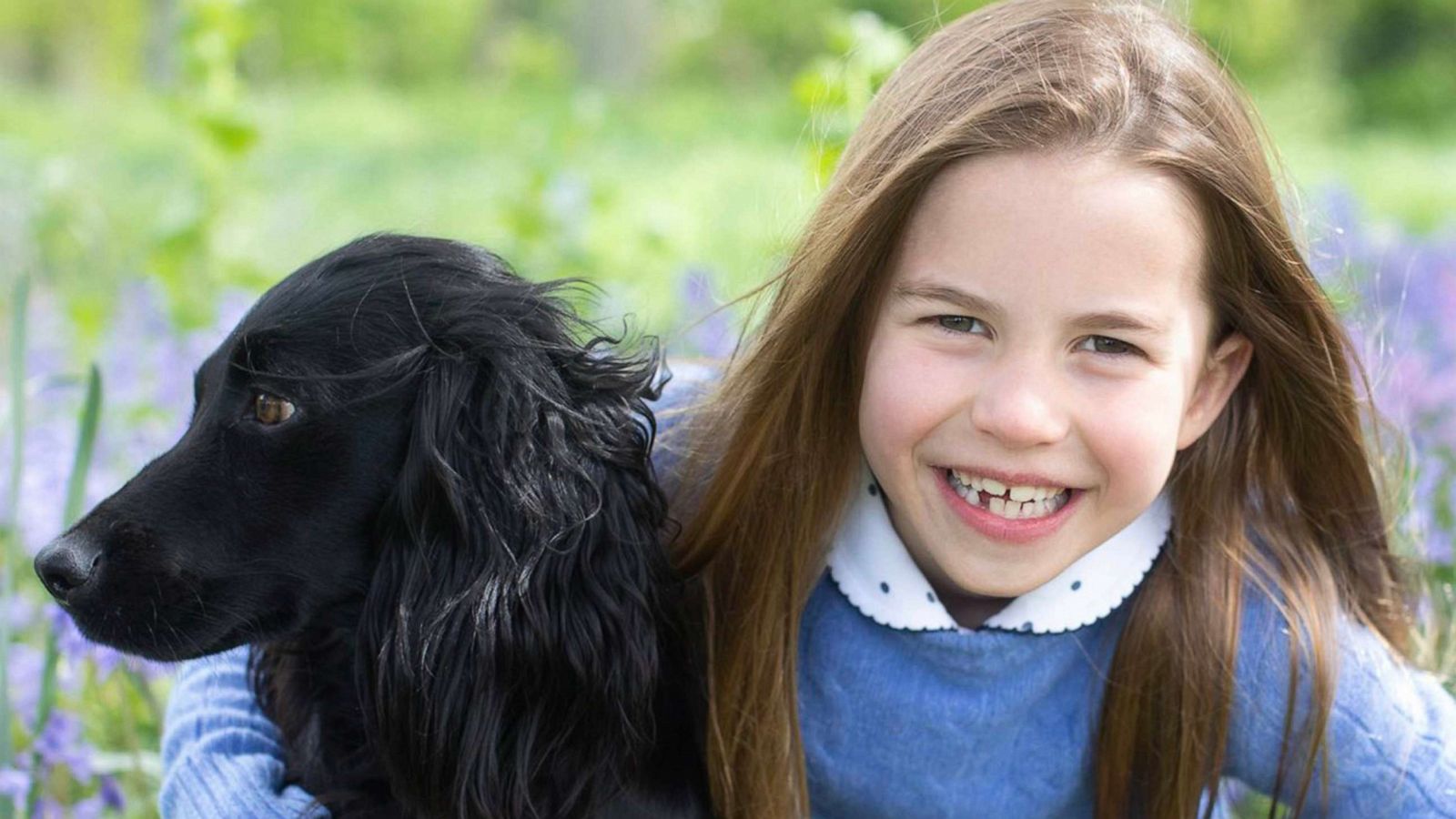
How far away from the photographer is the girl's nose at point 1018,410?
79.1 inches

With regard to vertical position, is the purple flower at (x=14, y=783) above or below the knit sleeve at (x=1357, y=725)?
below

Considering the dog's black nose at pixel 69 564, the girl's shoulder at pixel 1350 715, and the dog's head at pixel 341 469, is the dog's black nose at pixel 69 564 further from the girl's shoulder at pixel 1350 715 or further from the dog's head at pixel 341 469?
the girl's shoulder at pixel 1350 715

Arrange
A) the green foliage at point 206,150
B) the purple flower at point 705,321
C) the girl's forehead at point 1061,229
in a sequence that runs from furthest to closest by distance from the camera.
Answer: the green foliage at point 206,150 < the purple flower at point 705,321 < the girl's forehead at point 1061,229

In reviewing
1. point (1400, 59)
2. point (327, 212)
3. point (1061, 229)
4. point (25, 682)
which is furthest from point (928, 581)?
point (1400, 59)

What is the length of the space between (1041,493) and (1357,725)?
0.57m

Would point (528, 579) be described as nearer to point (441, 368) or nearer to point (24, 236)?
point (441, 368)

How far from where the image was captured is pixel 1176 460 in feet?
7.94

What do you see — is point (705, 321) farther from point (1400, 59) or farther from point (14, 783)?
point (1400, 59)

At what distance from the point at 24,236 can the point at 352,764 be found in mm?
3074

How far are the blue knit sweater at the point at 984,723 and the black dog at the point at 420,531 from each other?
37 cm

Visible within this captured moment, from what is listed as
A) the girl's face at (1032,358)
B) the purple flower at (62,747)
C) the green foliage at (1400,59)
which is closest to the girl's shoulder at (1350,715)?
the girl's face at (1032,358)

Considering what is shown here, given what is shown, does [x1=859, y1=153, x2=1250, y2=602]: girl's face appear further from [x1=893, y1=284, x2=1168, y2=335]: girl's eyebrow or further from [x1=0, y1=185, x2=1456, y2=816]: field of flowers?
[x1=0, y1=185, x2=1456, y2=816]: field of flowers

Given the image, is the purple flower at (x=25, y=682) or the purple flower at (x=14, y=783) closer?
the purple flower at (x=14, y=783)

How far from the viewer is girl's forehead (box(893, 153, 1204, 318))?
2.00 m
